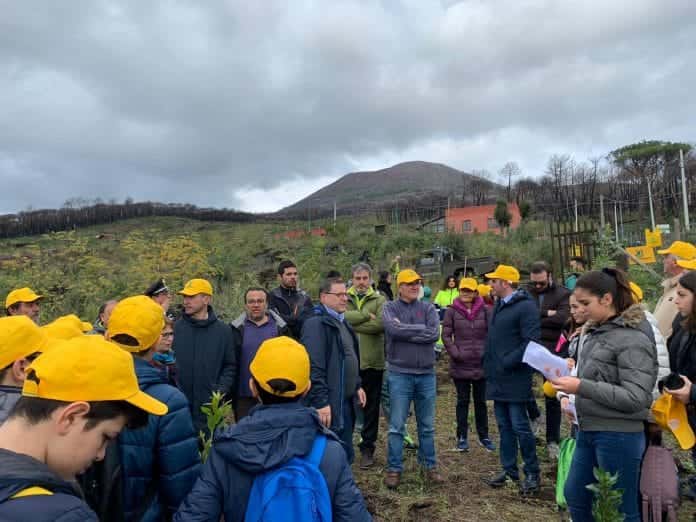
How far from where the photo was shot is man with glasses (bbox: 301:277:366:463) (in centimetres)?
329

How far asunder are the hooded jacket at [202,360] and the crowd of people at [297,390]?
0.01 meters

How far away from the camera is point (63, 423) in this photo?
105 cm

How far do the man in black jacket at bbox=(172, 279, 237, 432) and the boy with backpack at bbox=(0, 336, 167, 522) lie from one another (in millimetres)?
2433

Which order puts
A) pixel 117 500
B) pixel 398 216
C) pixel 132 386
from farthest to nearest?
1. pixel 398 216
2. pixel 117 500
3. pixel 132 386

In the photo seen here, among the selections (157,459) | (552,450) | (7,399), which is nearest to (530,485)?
(552,450)

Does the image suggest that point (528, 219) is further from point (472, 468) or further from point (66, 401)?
point (66, 401)

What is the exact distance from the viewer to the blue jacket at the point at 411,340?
13.1 ft

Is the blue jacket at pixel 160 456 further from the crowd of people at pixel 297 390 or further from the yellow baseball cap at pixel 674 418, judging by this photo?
the yellow baseball cap at pixel 674 418

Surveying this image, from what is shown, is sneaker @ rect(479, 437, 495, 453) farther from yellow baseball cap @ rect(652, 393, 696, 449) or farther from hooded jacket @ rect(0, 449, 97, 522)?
hooded jacket @ rect(0, 449, 97, 522)

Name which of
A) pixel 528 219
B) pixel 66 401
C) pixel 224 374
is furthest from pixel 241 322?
pixel 528 219

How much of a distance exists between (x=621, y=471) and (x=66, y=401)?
97.3 inches

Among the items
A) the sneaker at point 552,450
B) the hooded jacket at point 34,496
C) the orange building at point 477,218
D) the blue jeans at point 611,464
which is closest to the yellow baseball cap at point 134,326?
the hooded jacket at point 34,496

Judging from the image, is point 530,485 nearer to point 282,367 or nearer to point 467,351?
point 467,351

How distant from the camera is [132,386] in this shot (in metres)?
1.19
